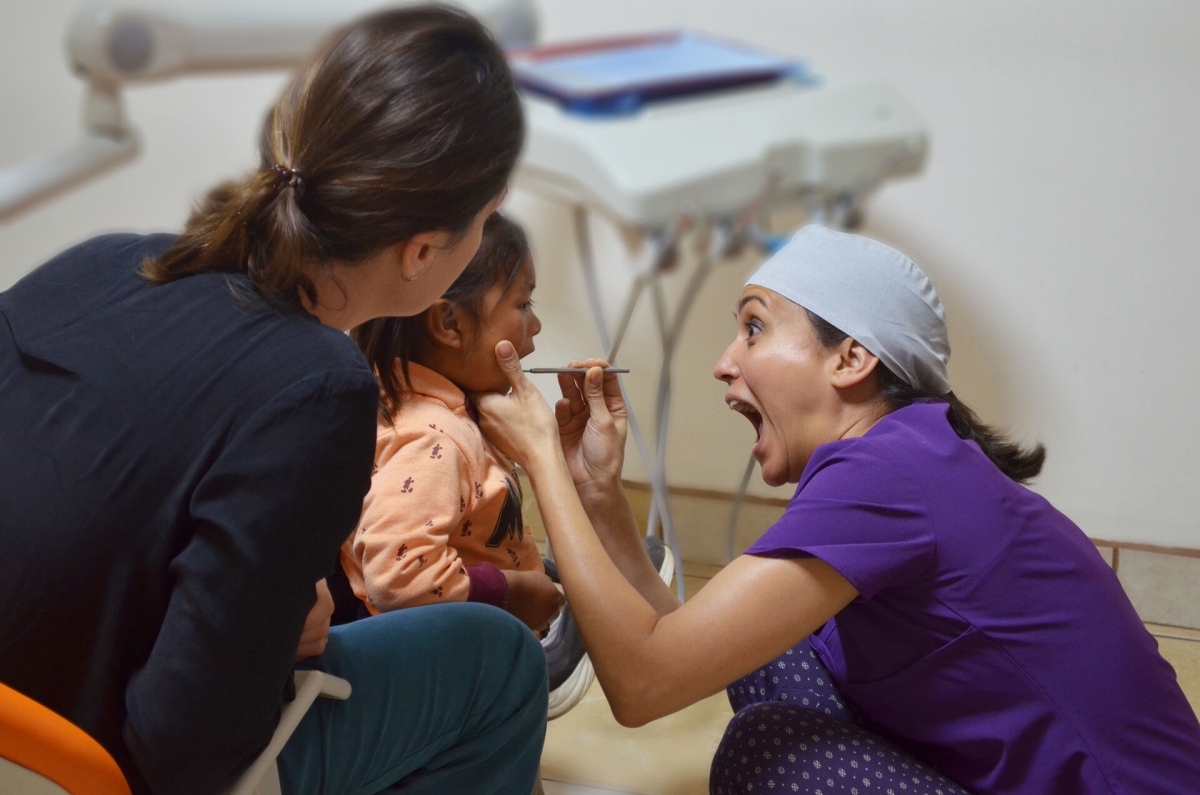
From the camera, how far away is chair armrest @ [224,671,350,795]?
2.80 feet

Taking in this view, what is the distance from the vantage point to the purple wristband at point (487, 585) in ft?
3.93

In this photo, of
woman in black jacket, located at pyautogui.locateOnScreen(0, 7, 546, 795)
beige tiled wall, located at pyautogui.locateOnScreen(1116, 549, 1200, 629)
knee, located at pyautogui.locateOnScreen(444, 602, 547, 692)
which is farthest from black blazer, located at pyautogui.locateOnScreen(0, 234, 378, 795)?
beige tiled wall, located at pyautogui.locateOnScreen(1116, 549, 1200, 629)

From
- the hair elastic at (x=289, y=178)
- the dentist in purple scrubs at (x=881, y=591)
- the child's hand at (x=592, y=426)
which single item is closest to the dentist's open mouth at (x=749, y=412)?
the dentist in purple scrubs at (x=881, y=591)

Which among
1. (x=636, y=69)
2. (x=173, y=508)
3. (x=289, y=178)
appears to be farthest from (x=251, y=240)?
(x=636, y=69)

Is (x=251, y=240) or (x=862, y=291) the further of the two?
(x=862, y=291)

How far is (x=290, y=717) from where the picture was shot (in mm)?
882

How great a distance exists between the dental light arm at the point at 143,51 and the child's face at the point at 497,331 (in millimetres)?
398

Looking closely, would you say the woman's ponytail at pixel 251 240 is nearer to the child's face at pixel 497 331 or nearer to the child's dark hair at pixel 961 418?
the child's face at pixel 497 331

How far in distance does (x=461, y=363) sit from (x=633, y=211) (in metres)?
0.35

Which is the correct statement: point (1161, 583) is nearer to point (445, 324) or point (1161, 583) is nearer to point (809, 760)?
point (809, 760)

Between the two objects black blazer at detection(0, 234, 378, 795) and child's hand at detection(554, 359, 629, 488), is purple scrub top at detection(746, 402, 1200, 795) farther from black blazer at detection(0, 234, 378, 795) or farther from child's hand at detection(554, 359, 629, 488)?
black blazer at detection(0, 234, 378, 795)

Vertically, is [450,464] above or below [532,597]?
above

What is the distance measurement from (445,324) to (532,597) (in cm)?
33

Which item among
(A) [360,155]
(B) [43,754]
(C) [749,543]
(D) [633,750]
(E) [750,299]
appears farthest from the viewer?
(D) [633,750]
